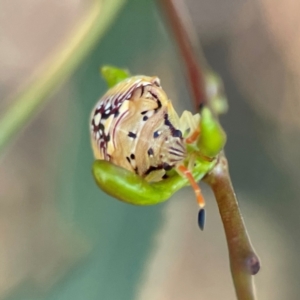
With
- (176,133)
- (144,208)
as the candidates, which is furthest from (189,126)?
(144,208)

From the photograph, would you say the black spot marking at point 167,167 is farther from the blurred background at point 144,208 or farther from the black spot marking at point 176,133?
the blurred background at point 144,208

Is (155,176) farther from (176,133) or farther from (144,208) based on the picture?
(144,208)

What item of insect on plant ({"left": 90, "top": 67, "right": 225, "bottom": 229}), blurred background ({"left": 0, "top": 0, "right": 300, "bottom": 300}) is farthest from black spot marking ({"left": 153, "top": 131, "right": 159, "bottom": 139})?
blurred background ({"left": 0, "top": 0, "right": 300, "bottom": 300})

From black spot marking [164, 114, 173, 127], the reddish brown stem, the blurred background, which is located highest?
the reddish brown stem

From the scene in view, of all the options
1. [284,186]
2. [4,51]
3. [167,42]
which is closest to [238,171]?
[284,186]

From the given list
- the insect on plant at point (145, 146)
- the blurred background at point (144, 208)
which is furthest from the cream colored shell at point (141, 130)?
the blurred background at point (144, 208)

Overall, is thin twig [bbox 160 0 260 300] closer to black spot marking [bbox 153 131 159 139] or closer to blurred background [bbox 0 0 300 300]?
black spot marking [bbox 153 131 159 139]

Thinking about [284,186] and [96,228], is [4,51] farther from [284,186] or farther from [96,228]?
[284,186]

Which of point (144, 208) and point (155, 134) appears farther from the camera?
point (144, 208)

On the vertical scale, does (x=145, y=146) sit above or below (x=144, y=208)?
above
